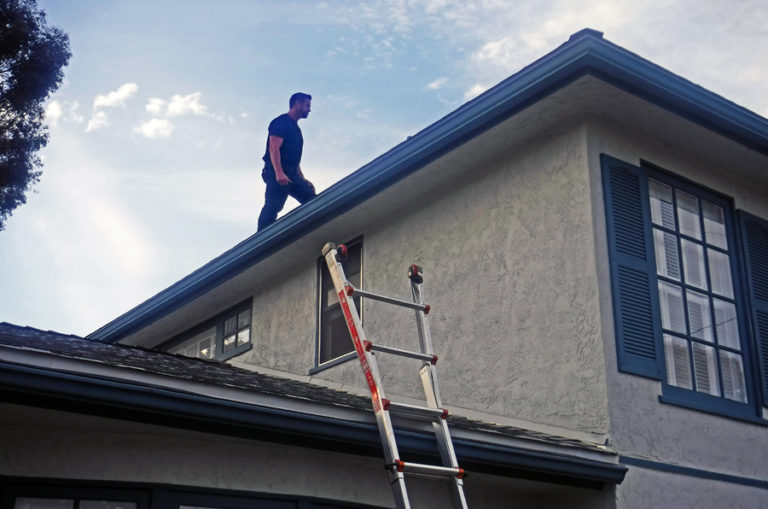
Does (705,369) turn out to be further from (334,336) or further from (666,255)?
(334,336)

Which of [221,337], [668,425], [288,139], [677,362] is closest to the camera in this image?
[668,425]

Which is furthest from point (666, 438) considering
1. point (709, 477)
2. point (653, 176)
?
point (653, 176)

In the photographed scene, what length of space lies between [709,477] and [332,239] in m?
4.73

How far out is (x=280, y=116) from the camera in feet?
40.7

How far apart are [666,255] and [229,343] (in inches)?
242

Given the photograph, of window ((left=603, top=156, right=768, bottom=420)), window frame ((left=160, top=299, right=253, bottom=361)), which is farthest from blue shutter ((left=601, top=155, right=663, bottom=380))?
window frame ((left=160, top=299, right=253, bottom=361))

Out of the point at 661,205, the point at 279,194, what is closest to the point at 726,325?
the point at 661,205

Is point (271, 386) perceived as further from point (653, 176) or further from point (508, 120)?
point (653, 176)

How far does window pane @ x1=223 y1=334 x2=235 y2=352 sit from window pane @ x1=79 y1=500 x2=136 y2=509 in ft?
22.0

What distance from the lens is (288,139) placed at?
12.3 meters

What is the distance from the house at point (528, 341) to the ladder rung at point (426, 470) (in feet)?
1.11

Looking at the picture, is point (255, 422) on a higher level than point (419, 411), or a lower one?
lower

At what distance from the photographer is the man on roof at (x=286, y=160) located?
480 inches

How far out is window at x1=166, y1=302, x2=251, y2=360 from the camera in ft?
42.2
